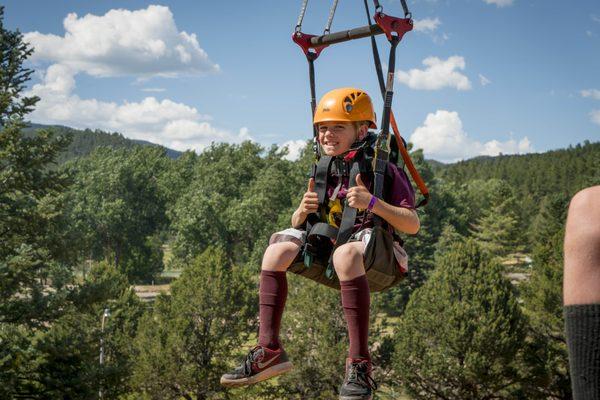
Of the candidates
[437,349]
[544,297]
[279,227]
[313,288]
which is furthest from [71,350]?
[279,227]

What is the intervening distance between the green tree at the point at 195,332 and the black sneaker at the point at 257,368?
25559mm

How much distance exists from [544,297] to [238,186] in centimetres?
3836

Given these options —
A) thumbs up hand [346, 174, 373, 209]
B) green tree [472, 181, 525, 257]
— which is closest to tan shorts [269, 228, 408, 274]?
thumbs up hand [346, 174, 373, 209]

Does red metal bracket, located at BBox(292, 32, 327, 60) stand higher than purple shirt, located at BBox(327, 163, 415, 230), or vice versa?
red metal bracket, located at BBox(292, 32, 327, 60)

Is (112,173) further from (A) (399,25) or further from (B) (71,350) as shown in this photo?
(A) (399,25)

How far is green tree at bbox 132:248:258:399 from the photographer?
1159 inches

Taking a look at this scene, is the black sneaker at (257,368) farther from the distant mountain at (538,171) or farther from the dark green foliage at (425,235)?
the distant mountain at (538,171)

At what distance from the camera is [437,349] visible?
29.5 m

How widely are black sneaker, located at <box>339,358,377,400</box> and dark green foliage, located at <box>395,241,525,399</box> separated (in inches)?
997

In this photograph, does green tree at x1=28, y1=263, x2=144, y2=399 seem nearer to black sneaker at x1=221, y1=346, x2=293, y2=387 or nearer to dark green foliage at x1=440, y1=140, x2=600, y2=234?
black sneaker at x1=221, y1=346, x2=293, y2=387

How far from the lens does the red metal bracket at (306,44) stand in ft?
18.6

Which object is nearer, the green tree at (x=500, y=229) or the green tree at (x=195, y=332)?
the green tree at (x=195, y=332)

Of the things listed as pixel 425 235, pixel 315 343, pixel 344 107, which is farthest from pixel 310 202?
pixel 425 235

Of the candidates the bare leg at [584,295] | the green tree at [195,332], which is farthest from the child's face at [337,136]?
the green tree at [195,332]
